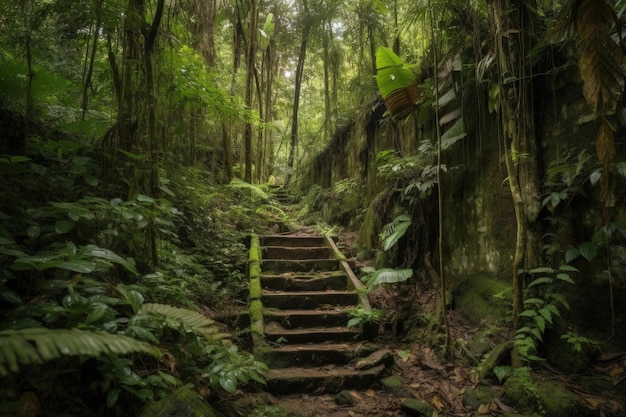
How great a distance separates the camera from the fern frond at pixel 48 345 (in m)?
0.85

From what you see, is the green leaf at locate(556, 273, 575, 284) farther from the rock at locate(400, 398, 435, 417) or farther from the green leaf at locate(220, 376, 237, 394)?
the green leaf at locate(220, 376, 237, 394)

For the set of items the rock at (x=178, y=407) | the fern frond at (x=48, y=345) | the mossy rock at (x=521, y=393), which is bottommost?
the mossy rock at (x=521, y=393)

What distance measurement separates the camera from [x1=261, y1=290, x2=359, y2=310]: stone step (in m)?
4.47

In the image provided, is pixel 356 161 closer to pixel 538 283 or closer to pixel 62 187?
pixel 538 283

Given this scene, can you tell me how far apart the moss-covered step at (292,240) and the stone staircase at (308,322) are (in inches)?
5.4

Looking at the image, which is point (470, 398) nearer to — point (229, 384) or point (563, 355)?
point (563, 355)

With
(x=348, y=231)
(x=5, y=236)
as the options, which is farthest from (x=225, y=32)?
(x=5, y=236)

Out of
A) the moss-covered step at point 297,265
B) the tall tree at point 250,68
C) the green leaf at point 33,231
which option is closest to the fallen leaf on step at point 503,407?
the moss-covered step at point 297,265

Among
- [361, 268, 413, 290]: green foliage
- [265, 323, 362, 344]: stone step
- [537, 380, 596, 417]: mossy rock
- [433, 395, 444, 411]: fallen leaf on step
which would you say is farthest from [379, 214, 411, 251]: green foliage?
[537, 380, 596, 417]: mossy rock

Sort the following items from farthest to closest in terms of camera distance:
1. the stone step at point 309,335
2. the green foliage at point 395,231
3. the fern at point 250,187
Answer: the fern at point 250,187
the green foliage at point 395,231
the stone step at point 309,335

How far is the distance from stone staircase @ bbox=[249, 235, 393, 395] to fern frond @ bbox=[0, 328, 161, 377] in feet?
7.98

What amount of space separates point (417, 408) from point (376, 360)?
735 millimetres

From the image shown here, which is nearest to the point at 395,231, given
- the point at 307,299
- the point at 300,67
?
the point at 307,299

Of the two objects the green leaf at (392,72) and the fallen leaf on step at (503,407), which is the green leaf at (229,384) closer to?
the fallen leaf on step at (503,407)
